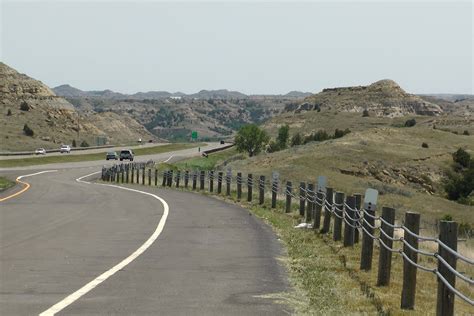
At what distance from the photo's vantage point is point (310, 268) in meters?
12.3

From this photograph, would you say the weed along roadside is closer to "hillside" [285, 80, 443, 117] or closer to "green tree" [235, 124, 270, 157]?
"green tree" [235, 124, 270, 157]

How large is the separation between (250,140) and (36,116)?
46003 millimetres

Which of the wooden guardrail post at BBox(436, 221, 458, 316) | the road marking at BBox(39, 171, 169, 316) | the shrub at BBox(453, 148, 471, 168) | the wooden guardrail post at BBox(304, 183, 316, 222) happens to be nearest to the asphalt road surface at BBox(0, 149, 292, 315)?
the road marking at BBox(39, 171, 169, 316)

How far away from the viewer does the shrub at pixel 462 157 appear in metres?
78.2

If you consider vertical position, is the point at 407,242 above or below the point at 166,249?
above

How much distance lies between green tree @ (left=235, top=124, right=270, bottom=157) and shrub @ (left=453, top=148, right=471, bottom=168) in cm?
4459

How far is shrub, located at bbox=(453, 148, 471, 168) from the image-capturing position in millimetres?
78250

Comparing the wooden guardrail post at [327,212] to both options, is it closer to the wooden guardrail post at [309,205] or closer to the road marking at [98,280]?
the wooden guardrail post at [309,205]

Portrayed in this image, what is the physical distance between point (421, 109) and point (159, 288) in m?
190

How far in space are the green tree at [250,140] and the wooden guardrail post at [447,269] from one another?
112 meters

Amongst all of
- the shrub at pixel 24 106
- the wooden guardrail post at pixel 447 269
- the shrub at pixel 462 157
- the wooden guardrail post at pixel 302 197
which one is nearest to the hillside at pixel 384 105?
the shrub at pixel 24 106

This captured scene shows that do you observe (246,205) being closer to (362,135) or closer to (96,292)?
(96,292)

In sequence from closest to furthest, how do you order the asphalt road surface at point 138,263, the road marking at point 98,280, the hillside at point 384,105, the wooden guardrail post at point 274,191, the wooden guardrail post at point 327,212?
the road marking at point 98,280 < the asphalt road surface at point 138,263 < the wooden guardrail post at point 327,212 < the wooden guardrail post at point 274,191 < the hillside at point 384,105

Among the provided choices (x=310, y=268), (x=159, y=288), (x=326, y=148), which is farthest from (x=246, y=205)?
(x=326, y=148)
